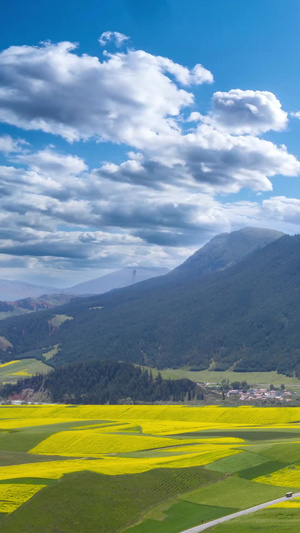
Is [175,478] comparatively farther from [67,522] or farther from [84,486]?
[67,522]

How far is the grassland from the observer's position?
58.4 meters

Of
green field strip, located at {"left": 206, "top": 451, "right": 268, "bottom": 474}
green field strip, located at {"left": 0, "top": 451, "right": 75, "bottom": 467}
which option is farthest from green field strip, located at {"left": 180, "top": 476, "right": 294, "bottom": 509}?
green field strip, located at {"left": 0, "top": 451, "right": 75, "bottom": 467}

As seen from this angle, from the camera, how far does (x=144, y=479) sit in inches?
2857

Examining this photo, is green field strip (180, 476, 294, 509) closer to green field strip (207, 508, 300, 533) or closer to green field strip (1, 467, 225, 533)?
green field strip (1, 467, 225, 533)

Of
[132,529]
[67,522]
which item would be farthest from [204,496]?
[67,522]

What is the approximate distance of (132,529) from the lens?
190ft

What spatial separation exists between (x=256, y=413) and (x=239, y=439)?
5570cm

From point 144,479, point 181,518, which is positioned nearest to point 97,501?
point 181,518

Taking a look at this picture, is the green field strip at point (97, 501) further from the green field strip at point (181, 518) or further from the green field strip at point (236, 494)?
the green field strip at point (236, 494)

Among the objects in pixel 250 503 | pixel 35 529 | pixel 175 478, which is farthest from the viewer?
pixel 175 478

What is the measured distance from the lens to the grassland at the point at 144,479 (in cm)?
5841

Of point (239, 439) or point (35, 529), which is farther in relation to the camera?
point (239, 439)

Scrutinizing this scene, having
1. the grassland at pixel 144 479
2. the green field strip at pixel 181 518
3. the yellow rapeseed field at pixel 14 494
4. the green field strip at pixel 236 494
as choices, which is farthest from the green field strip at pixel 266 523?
the yellow rapeseed field at pixel 14 494

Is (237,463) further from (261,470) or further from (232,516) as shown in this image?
(232,516)
